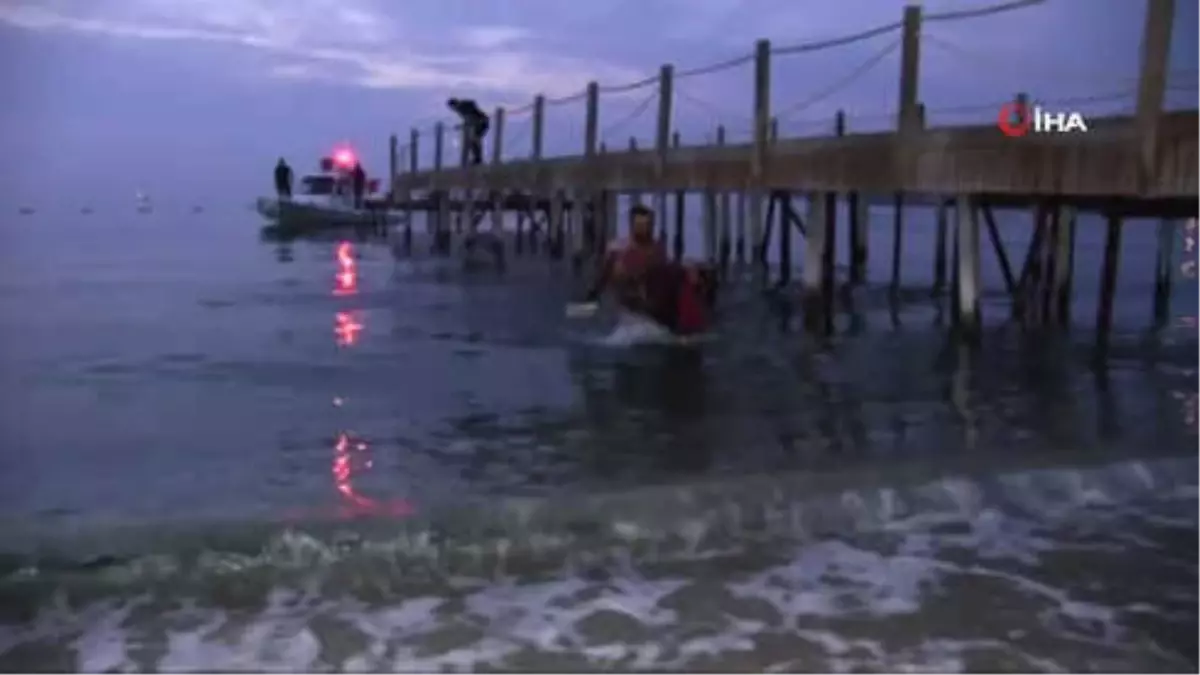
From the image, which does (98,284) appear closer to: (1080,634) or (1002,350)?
(1002,350)

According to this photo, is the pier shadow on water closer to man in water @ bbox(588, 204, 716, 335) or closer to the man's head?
man in water @ bbox(588, 204, 716, 335)

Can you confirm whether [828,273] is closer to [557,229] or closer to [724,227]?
[724,227]

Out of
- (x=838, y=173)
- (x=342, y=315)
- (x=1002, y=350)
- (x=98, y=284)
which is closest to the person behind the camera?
(x=838, y=173)

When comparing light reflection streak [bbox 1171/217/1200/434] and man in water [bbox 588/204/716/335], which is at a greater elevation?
man in water [bbox 588/204/716/335]

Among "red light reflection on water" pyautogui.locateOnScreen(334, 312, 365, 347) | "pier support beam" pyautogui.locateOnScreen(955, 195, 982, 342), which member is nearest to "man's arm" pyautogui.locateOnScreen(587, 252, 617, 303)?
"red light reflection on water" pyautogui.locateOnScreen(334, 312, 365, 347)

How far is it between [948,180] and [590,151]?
470 inches

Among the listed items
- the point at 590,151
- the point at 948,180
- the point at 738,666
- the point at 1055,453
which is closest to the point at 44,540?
the point at 738,666

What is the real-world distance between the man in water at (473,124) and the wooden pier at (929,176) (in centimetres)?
185

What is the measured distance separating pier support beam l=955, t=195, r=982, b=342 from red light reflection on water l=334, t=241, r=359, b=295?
43.5ft

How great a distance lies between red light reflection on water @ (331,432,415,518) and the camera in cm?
794

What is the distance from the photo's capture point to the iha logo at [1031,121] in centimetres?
1108

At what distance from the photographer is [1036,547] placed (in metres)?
7.46

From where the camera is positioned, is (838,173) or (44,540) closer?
(44,540)

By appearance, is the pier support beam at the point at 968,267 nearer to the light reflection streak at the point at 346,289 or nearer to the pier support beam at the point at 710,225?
the light reflection streak at the point at 346,289
